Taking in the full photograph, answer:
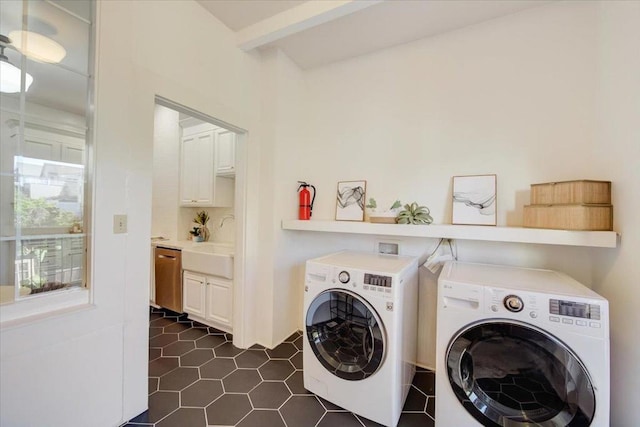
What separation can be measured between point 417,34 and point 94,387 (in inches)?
125

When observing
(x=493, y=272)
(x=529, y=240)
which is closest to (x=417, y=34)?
(x=529, y=240)

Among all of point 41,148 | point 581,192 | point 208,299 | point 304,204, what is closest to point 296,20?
point 304,204

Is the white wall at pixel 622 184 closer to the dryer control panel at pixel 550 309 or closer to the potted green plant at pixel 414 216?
the dryer control panel at pixel 550 309

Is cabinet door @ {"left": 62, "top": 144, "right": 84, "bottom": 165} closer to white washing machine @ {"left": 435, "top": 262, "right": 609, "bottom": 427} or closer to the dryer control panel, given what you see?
white washing machine @ {"left": 435, "top": 262, "right": 609, "bottom": 427}

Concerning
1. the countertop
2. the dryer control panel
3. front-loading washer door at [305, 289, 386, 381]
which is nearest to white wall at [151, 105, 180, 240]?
the countertop

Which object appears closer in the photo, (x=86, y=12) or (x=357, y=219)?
(x=86, y=12)

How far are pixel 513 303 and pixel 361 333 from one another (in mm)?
815

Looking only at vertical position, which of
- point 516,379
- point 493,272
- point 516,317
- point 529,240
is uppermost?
point 529,240

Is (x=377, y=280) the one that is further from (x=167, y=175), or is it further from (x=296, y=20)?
(x=167, y=175)

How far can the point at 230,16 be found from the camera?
1914 millimetres

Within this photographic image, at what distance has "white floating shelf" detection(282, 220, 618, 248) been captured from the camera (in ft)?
4.31

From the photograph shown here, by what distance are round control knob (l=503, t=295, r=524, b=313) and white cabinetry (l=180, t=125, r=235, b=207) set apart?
2.94 meters

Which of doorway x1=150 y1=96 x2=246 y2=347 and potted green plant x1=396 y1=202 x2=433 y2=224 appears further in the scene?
doorway x1=150 y1=96 x2=246 y2=347

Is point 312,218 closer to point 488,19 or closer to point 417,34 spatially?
point 417,34
